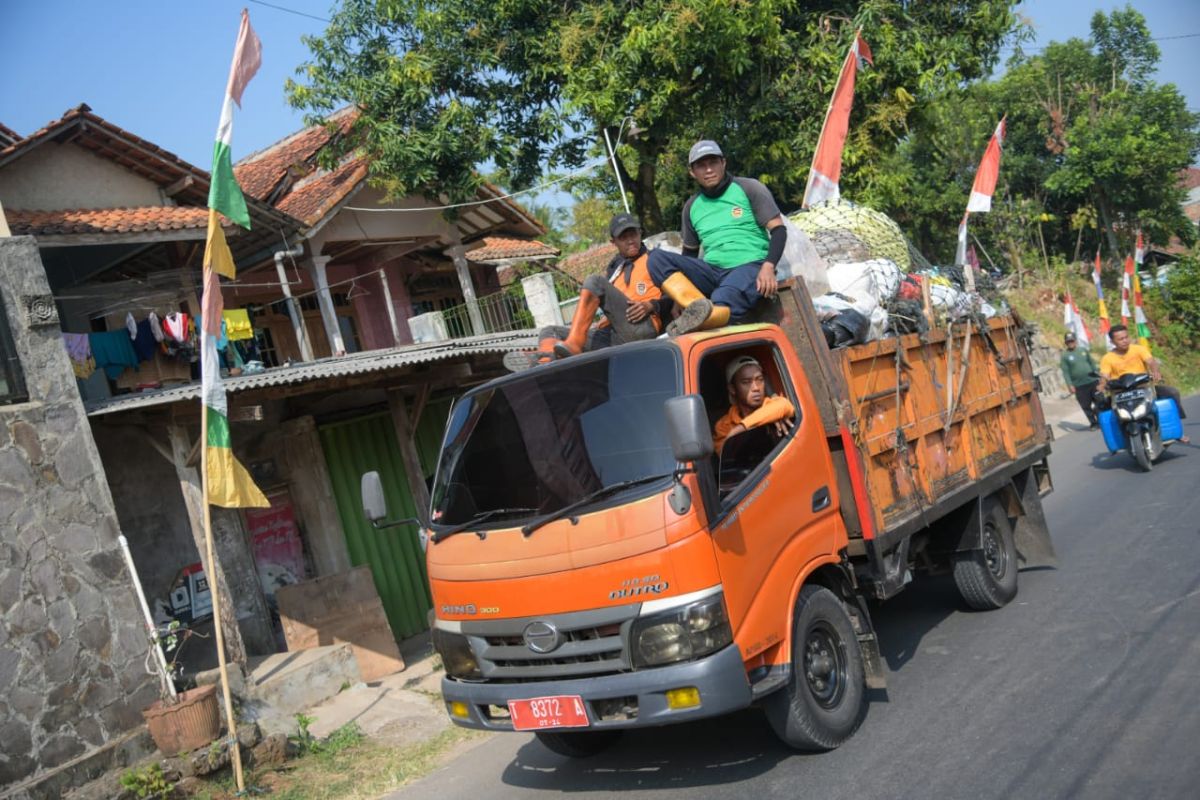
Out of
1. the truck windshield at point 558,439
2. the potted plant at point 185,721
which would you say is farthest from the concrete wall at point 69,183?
the truck windshield at point 558,439

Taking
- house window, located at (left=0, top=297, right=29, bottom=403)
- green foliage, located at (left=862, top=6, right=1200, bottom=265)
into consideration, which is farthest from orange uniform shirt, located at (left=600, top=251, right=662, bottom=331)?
green foliage, located at (left=862, top=6, right=1200, bottom=265)

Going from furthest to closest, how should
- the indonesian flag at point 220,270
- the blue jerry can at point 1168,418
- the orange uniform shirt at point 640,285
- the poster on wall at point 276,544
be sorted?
the blue jerry can at point 1168,418 < the poster on wall at point 276,544 < the indonesian flag at point 220,270 < the orange uniform shirt at point 640,285

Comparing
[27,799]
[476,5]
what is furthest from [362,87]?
[27,799]

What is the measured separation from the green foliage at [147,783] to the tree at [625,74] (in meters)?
9.47

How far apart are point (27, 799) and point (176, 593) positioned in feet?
12.3

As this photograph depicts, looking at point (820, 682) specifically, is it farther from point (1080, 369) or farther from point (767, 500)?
point (1080, 369)

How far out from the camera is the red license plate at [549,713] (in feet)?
13.1

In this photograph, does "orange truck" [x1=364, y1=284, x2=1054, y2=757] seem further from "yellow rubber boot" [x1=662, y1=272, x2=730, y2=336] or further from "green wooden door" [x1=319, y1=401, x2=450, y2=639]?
"green wooden door" [x1=319, y1=401, x2=450, y2=639]

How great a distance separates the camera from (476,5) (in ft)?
45.3

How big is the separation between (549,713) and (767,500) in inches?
53.1

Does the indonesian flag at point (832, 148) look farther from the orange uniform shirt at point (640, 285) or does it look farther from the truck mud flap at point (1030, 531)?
the orange uniform shirt at point (640, 285)

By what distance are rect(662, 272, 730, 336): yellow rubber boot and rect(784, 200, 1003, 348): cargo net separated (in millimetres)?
829

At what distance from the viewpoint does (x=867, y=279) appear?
6016 millimetres

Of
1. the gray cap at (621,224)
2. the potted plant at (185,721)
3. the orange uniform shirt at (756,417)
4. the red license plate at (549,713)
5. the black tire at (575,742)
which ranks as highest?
the gray cap at (621,224)
